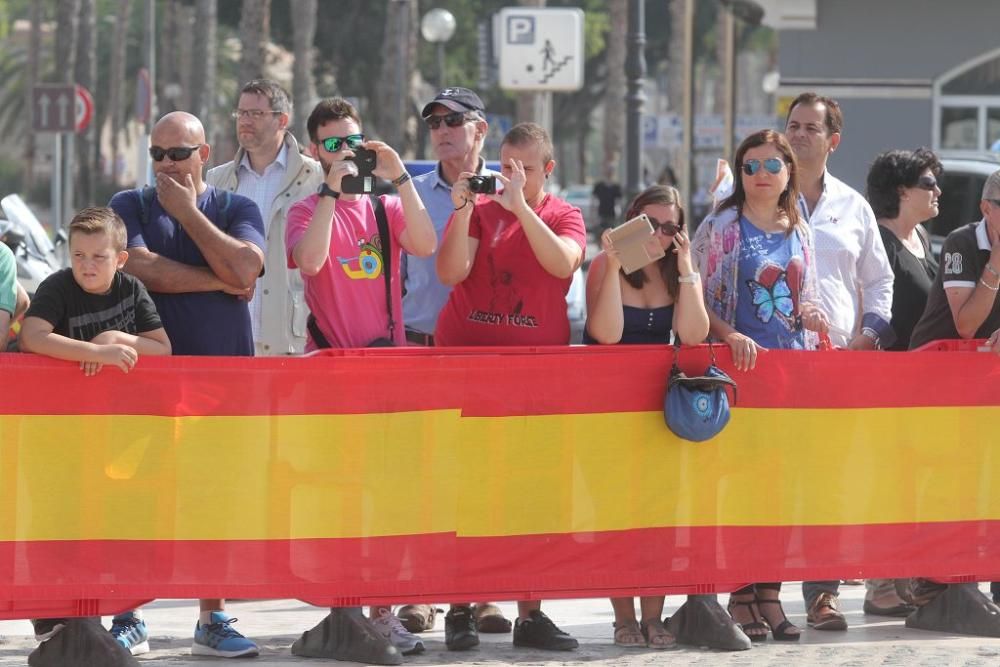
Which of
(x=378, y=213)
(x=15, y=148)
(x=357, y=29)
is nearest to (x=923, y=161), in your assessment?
(x=378, y=213)

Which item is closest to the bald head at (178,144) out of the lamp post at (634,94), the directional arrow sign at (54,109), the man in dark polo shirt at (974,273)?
the man in dark polo shirt at (974,273)

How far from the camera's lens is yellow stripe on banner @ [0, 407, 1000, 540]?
666 cm

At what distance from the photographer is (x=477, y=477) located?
701 cm

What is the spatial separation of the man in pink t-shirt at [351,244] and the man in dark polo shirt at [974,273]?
2.13m

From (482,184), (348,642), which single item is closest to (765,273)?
(482,184)

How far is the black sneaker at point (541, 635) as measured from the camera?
7.22 meters

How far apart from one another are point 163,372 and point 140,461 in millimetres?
323

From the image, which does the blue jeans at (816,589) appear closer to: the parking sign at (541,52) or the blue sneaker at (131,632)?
the blue sneaker at (131,632)

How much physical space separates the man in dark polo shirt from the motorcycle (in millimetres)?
8410

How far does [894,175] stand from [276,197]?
9.14 ft

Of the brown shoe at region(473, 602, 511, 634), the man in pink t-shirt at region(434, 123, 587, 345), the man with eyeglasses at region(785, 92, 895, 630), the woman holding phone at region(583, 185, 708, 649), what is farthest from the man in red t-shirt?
the man with eyeglasses at region(785, 92, 895, 630)

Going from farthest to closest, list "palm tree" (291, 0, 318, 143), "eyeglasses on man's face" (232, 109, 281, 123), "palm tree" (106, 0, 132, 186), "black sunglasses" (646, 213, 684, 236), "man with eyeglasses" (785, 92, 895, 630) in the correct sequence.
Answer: "palm tree" (106, 0, 132, 186) → "palm tree" (291, 0, 318, 143) → "eyeglasses on man's face" (232, 109, 281, 123) → "man with eyeglasses" (785, 92, 895, 630) → "black sunglasses" (646, 213, 684, 236)

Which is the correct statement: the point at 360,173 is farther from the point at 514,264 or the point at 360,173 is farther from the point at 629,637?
the point at 629,637

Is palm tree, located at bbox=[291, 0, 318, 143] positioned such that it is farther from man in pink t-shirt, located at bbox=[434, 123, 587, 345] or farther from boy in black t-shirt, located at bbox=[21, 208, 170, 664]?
boy in black t-shirt, located at bbox=[21, 208, 170, 664]
